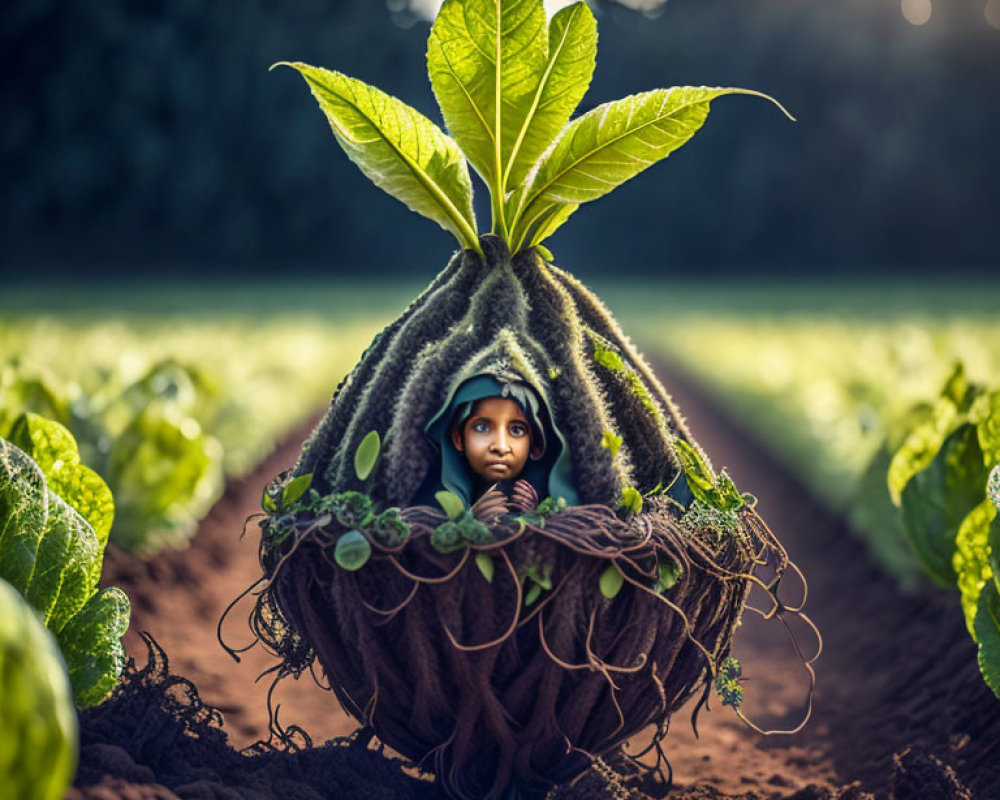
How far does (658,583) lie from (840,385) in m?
5.87

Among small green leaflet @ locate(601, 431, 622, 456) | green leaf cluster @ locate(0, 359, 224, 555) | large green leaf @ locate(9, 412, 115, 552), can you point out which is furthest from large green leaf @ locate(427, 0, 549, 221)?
green leaf cluster @ locate(0, 359, 224, 555)

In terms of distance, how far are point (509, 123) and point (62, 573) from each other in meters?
1.37

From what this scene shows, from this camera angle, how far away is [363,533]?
6.42ft

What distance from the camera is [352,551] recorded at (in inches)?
75.9

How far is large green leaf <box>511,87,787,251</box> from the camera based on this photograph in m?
2.23

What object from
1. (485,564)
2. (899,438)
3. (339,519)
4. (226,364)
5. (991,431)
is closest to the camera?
(485,564)

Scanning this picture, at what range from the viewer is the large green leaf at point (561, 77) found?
2307 mm

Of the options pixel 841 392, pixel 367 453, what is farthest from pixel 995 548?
pixel 841 392

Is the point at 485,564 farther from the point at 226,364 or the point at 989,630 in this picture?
the point at 226,364

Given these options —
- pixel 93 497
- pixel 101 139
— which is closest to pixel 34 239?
pixel 101 139

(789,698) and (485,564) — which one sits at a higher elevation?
(485,564)

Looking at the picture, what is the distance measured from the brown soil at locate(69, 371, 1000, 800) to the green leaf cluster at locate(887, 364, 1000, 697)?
0.34 meters

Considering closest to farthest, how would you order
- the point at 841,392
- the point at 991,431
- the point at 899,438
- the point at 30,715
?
the point at 30,715, the point at 991,431, the point at 899,438, the point at 841,392

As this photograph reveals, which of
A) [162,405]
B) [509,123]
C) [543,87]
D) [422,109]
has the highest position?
[422,109]
